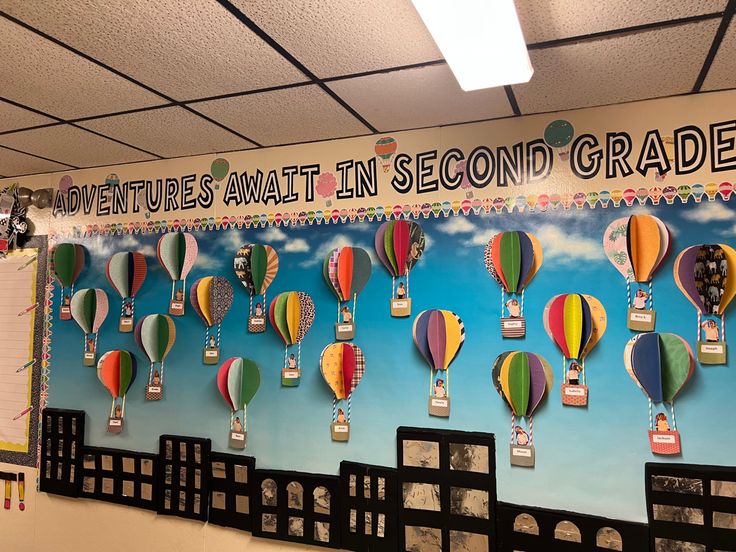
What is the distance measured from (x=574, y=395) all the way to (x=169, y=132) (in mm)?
1981

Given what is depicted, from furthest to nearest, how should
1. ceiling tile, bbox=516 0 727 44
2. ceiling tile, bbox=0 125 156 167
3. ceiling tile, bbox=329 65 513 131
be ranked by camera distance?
ceiling tile, bbox=0 125 156 167
ceiling tile, bbox=329 65 513 131
ceiling tile, bbox=516 0 727 44

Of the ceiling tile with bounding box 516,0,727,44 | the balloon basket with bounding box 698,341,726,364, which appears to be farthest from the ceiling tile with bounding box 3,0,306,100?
the balloon basket with bounding box 698,341,726,364

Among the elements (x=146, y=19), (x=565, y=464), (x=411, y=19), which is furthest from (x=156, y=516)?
(x=411, y=19)

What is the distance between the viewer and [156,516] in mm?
2703

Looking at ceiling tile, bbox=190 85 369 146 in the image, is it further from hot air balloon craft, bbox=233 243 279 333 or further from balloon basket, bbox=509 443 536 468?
balloon basket, bbox=509 443 536 468

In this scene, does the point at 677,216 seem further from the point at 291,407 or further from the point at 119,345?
the point at 119,345

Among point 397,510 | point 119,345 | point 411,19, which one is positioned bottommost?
point 397,510

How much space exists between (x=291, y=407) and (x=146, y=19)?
165cm

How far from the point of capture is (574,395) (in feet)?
6.59

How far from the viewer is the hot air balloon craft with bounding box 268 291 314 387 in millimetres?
2441

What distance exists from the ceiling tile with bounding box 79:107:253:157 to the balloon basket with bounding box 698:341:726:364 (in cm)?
202

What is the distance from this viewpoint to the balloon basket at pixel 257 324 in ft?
8.26

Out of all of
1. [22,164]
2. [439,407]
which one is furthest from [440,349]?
[22,164]

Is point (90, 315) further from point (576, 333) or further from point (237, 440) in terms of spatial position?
point (576, 333)
